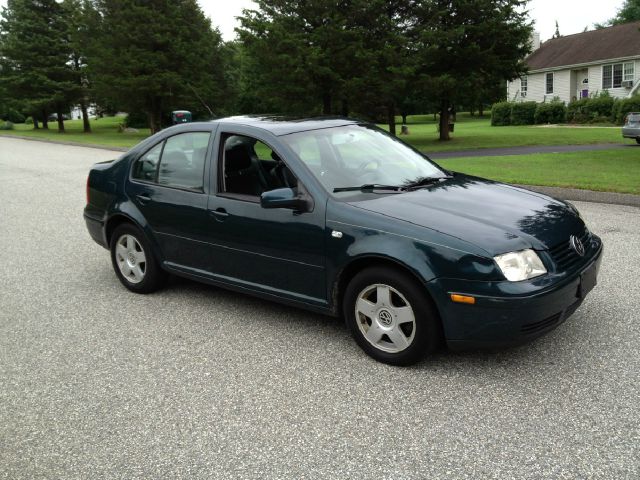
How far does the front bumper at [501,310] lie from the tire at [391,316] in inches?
4.5

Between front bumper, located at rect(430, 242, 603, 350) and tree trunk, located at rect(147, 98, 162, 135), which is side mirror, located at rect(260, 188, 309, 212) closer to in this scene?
front bumper, located at rect(430, 242, 603, 350)

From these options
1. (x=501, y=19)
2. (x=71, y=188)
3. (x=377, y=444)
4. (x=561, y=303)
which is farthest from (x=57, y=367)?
(x=501, y=19)

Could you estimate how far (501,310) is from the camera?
11.2 ft

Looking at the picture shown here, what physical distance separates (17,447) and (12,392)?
73cm

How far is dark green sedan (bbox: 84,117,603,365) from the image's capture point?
3514mm

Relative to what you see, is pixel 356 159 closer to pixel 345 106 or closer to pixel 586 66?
pixel 345 106

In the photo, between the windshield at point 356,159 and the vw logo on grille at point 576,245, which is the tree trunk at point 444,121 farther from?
the vw logo on grille at point 576,245

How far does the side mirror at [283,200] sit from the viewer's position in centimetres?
411

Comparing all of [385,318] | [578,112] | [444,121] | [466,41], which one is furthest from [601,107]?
[385,318]

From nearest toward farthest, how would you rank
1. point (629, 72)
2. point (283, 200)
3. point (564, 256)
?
point (564, 256), point (283, 200), point (629, 72)

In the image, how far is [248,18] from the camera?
2259 cm

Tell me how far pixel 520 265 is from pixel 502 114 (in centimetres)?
4202

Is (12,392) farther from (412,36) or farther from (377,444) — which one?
(412,36)

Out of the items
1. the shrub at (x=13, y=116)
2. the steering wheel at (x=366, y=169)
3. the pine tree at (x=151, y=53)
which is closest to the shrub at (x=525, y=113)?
the pine tree at (x=151, y=53)
